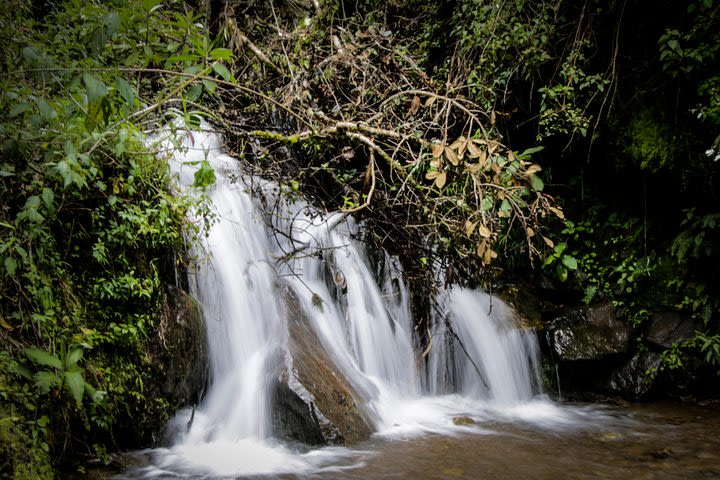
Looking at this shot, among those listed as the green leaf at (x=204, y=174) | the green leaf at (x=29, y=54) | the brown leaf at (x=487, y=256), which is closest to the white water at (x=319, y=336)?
the green leaf at (x=204, y=174)

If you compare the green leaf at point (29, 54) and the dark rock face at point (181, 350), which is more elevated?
the green leaf at point (29, 54)

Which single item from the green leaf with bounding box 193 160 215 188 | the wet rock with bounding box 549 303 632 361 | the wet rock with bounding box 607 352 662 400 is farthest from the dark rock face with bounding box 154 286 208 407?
the wet rock with bounding box 607 352 662 400

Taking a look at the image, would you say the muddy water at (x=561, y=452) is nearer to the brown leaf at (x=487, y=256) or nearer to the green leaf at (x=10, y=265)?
the brown leaf at (x=487, y=256)

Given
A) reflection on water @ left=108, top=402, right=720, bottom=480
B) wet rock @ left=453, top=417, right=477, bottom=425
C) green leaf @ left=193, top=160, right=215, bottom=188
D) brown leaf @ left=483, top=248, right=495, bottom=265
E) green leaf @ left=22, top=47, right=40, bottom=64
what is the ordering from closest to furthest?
green leaf @ left=22, top=47, right=40, bottom=64
green leaf @ left=193, top=160, right=215, bottom=188
reflection on water @ left=108, top=402, right=720, bottom=480
brown leaf @ left=483, top=248, right=495, bottom=265
wet rock @ left=453, top=417, right=477, bottom=425

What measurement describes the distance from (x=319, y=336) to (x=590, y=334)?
3088 mm

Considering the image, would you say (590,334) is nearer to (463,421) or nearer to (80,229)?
(463,421)

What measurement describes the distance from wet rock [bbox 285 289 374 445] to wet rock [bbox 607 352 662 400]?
297cm

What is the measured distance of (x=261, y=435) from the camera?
3.54m

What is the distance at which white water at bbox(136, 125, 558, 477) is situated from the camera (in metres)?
3.49

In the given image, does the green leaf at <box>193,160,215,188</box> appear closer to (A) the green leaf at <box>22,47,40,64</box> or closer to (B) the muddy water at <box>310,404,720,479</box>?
(A) the green leaf at <box>22,47,40,64</box>

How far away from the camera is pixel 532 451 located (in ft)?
12.2

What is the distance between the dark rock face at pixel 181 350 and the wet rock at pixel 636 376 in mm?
4211

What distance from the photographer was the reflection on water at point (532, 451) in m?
3.21

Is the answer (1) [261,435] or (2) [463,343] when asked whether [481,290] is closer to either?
(2) [463,343]
